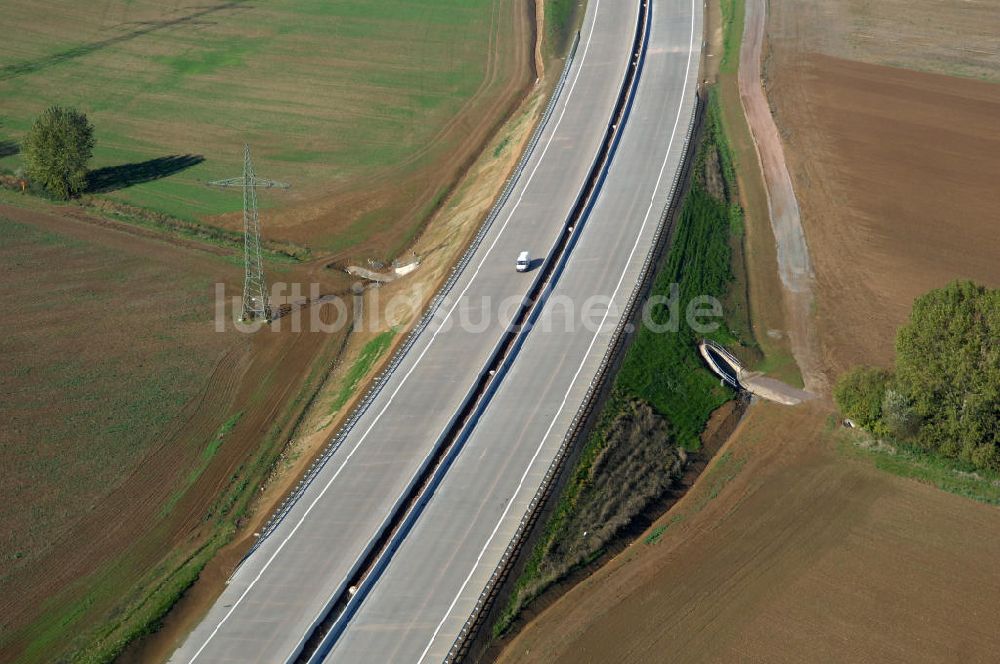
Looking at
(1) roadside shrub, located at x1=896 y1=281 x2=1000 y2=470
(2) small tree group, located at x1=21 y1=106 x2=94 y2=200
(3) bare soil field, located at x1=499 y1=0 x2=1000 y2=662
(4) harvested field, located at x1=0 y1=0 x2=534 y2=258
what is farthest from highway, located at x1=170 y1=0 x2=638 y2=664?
(2) small tree group, located at x1=21 y1=106 x2=94 y2=200

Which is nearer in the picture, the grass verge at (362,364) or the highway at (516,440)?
the highway at (516,440)

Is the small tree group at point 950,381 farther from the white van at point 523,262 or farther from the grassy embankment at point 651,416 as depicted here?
the white van at point 523,262

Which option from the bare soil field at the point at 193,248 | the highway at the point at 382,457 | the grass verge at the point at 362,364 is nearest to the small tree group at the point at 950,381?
the highway at the point at 382,457

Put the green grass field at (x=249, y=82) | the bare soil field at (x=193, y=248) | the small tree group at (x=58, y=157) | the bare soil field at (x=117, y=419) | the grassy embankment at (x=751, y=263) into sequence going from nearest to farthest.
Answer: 1. the bare soil field at (x=117, y=419)
2. the bare soil field at (x=193, y=248)
3. the grassy embankment at (x=751, y=263)
4. the small tree group at (x=58, y=157)
5. the green grass field at (x=249, y=82)

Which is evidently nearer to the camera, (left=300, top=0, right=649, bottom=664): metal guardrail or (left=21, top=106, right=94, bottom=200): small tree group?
(left=300, top=0, right=649, bottom=664): metal guardrail

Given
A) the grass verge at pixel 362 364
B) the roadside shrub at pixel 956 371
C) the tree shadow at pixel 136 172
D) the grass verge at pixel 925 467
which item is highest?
the tree shadow at pixel 136 172

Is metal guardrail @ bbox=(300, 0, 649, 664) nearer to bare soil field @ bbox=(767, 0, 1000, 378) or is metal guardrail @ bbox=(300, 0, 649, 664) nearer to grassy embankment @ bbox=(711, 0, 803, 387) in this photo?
grassy embankment @ bbox=(711, 0, 803, 387)

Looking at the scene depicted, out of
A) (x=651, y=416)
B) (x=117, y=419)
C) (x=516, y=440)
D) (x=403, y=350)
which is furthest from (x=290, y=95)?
(x=516, y=440)

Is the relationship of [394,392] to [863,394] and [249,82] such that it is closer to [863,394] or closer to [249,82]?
[863,394]
